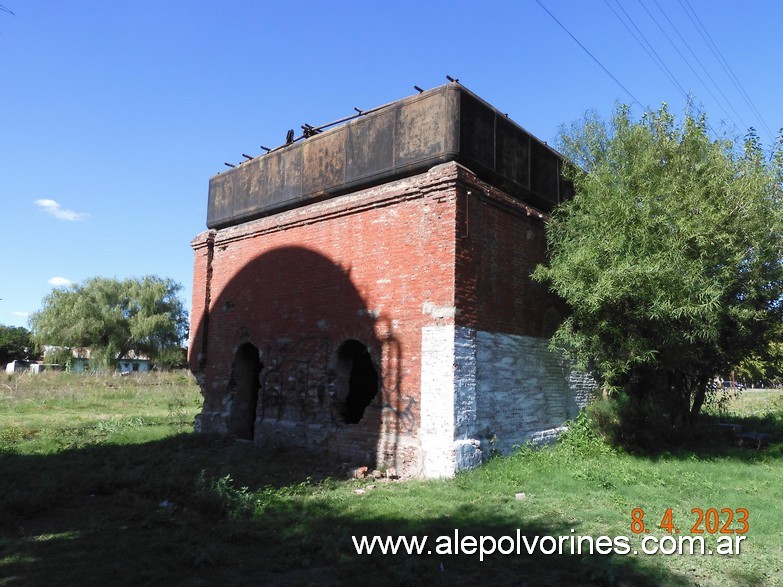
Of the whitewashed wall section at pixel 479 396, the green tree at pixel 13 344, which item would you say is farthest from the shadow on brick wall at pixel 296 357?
the green tree at pixel 13 344

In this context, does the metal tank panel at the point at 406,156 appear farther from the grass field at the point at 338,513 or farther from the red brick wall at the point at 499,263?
the grass field at the point at 338,513

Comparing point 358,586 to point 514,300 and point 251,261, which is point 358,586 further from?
point 251,261

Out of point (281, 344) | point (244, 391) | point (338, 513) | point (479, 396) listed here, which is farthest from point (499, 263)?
point (244, 391)

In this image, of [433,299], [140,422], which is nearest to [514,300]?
[433,299]

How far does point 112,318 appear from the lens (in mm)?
40531

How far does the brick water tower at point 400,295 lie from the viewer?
8.70 m

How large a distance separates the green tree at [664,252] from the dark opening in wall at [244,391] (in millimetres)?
7024

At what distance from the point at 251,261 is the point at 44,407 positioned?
13961 millimetres

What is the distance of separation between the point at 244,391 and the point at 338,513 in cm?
662

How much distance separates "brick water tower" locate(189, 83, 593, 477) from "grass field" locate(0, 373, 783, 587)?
Result: 0.81m

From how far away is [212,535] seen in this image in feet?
19.0

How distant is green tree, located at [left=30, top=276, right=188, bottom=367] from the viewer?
3938 cm

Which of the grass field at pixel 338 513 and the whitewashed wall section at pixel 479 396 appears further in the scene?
the whitewashed wall section at pixel 479 396

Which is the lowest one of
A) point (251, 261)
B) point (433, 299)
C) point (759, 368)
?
point (759, 368)
